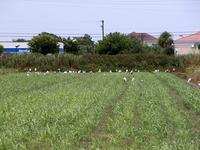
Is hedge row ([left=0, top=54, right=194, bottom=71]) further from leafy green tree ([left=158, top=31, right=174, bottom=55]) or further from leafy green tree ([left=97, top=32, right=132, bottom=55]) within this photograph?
leafy green tree ([left=158, top=31, right=174, bottom=55])

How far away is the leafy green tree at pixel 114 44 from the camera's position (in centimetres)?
5484

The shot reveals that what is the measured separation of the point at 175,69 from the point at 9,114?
3564cm

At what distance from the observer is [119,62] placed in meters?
47.8

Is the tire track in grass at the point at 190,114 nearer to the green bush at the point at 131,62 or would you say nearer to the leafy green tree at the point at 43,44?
the green bush at the point at 131,62

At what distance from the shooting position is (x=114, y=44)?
181 ft

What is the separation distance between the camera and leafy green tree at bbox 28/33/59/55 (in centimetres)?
6239

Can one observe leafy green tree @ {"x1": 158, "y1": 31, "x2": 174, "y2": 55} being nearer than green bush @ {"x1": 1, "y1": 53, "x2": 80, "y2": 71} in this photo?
No

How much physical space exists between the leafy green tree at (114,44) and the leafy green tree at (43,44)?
8.75 metres

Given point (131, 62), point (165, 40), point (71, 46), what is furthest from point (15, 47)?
point (131, 62)

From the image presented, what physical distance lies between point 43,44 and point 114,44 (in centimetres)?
1127

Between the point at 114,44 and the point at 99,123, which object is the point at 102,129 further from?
the point at 114,44

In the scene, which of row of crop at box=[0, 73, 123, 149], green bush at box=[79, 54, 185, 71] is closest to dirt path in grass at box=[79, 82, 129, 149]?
row of crop at box=[0, 73, 123, 149]

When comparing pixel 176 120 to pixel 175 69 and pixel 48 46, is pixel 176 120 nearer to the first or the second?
pixel 175 69

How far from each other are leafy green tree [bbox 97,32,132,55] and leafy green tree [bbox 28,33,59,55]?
345 inches
